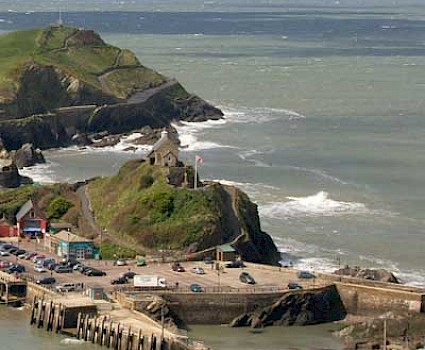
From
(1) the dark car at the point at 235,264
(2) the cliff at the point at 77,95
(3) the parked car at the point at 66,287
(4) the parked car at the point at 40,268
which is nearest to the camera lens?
(3) the parked car at the point at 66,287

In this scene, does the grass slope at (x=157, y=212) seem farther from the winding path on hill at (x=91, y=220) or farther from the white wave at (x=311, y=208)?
the white wave at (x=311, y=208)

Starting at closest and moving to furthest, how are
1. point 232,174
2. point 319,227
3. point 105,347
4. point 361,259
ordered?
point 105,347
point 361,259
point 319,227
point 232,174

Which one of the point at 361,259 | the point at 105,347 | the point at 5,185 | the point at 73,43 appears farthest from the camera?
the point at 73,43

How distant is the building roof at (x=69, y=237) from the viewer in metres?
81.5

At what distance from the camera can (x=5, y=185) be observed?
10694 cm

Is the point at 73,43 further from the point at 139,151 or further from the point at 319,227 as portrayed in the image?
the point at 319,227

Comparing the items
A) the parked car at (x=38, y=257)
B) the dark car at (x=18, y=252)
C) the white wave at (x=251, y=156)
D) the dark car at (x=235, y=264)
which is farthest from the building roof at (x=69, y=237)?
the white wave at (x=251, y=156)

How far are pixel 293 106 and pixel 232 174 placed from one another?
49.7 m

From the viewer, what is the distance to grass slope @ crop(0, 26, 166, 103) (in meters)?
156

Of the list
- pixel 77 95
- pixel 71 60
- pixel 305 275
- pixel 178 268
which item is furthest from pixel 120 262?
pixel 71 60

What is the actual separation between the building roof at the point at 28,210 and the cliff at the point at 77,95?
44497 mm

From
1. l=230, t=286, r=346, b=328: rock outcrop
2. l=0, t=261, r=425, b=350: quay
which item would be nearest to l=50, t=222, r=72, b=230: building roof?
l=0, t=261, r=425, b=350: quay

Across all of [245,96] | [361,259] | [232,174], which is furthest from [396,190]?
[245,96]

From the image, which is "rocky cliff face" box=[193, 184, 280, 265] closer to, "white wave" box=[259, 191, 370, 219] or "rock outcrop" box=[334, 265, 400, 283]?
"rock outcrop" box=[334, 265, 400, 283]
